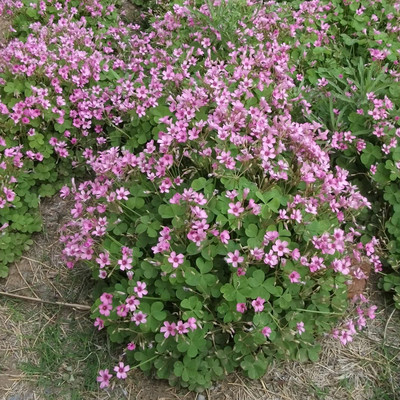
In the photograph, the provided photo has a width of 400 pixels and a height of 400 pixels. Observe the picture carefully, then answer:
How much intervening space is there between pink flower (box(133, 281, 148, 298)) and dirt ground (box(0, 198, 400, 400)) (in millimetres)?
615

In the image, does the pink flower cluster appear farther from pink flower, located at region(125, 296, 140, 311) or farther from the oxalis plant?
pink flower, located at region(125, 296, 140, 311)

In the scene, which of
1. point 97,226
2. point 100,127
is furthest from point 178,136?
point 100,127

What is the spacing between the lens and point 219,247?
2555mm

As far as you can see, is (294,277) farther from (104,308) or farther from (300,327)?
(104,308)

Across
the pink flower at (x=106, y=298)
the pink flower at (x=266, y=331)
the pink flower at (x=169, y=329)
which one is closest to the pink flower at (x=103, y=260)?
the pink flower at (x=106, y=298)

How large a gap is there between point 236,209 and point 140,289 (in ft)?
2.34

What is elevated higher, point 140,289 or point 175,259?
point 175,259

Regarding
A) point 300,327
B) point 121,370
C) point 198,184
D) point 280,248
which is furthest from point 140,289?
point 300,327

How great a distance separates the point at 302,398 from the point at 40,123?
108 inches

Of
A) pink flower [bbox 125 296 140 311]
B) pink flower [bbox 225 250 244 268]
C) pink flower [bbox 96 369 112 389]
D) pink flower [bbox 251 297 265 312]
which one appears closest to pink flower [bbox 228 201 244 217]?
pink flower [bbox 225 250 244 268]

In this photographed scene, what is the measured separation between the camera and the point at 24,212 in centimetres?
340

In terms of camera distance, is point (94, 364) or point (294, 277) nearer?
point (294, 277)

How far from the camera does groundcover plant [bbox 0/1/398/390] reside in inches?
99.2

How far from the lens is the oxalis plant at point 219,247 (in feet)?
8.21
